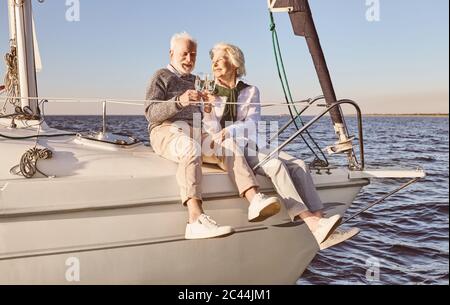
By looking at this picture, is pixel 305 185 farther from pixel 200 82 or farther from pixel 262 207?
pixel 200 82

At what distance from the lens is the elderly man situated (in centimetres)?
365

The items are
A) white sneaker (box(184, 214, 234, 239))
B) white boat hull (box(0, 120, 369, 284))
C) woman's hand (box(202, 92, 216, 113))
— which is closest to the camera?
white sneaker (box(184, 214, 234, 239))

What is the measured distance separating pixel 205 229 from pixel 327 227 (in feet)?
3.00

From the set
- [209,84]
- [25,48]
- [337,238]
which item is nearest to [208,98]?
[209,84]

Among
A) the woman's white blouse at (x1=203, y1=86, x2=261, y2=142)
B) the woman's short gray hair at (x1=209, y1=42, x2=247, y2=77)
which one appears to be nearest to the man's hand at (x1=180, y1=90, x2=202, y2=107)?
the woman's white blouse at (x1=203, y1=86, x2=261, y2=142)

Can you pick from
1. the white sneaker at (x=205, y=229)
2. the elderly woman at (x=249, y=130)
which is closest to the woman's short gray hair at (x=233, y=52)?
the elderly woman at (x=249, y=130)

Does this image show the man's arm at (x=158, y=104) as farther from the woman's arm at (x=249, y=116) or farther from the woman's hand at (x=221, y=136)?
the woman's arm at (x=249, y=116)

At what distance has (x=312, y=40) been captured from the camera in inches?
181

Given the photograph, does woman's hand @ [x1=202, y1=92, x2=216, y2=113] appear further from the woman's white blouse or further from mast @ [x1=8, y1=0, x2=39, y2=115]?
mast @ [x1=8, y1=0, x2=39, y2=115]

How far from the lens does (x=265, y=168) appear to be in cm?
404

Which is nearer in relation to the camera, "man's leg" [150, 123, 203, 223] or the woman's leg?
"man's leg" [150, 123, 203, 223]

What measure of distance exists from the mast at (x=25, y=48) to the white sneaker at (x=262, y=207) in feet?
9.45

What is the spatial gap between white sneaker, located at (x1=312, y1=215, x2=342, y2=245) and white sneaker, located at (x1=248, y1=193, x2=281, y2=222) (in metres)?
0.40

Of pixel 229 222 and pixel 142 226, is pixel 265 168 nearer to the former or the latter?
pixel 229 222
